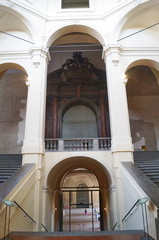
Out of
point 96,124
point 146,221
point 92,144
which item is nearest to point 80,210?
point 96,124

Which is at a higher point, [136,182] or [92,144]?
[92,144]

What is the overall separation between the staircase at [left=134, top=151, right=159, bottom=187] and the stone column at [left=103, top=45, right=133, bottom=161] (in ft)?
1.83

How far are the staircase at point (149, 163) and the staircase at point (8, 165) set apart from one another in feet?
15.3

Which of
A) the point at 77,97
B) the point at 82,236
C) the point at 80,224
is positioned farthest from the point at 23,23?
the point at 80,224

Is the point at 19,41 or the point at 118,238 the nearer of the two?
the point at 118,238

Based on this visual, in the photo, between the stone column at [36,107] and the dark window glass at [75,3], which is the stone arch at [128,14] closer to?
the dark window glass at [75,3]

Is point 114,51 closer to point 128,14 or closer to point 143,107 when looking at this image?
point 128,14

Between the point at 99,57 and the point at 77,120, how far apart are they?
17.2 feet

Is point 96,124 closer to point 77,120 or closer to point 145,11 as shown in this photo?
point 77,120

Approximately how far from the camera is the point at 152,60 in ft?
31.9

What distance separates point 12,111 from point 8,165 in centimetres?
673

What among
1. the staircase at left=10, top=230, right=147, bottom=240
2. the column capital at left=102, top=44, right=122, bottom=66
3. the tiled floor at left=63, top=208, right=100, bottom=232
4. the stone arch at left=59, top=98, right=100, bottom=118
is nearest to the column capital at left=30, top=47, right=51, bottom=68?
the column capital at left=102, top=44, right=122, bottom=66

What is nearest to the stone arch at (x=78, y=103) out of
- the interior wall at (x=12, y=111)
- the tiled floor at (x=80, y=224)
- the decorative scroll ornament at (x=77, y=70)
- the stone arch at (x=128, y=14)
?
the decorative scroll ornament at (x=77, y=70)

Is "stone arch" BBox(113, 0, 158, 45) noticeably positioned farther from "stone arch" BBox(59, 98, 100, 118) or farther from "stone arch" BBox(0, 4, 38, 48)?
"stone arch" BBox(59, 98, 100, 118)
